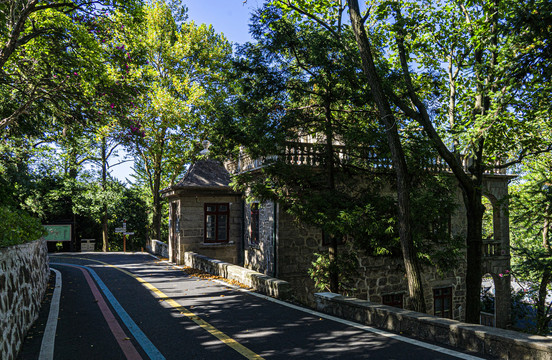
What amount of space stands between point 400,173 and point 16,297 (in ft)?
27.0

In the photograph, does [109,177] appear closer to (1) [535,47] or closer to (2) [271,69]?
(2) [271,69]

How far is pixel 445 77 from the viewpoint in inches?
547

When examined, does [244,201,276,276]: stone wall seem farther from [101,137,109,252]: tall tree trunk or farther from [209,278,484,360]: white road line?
[101,137,109,252]: tall tree trunk

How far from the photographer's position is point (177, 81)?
22297 mm

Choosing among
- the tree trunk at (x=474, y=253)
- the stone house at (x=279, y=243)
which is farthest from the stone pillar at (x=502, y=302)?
the tree trunk at (x=474, y=253)

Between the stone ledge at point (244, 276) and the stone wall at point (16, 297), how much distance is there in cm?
537

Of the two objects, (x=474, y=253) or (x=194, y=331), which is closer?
(x=194, y=331)

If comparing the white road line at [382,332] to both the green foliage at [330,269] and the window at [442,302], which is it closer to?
the green foliage at [330,269]

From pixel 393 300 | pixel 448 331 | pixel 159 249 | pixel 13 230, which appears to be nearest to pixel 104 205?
pixel 159 249

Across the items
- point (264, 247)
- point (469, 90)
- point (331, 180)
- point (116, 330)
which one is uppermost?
point (469, 90)

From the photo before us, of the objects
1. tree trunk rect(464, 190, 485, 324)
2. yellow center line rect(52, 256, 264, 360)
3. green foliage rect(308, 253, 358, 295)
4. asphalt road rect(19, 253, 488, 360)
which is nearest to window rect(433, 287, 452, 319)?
tree trunk rect(464, 190, 485, 324)

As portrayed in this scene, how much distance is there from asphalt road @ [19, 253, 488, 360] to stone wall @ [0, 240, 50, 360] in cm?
30

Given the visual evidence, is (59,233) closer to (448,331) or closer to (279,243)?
(279,243)

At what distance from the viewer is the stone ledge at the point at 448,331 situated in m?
4.61
